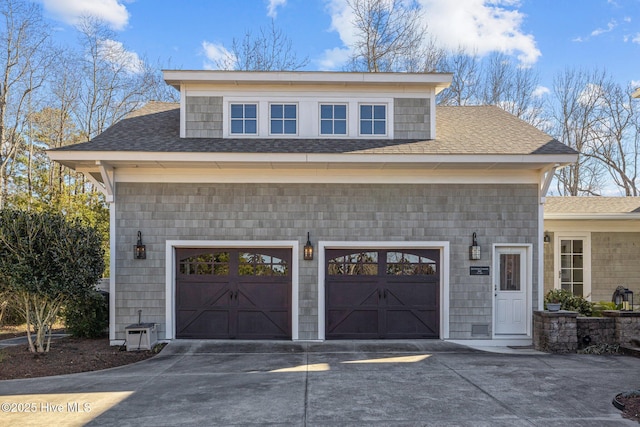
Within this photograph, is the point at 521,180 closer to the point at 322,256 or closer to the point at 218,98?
the point at 322,256

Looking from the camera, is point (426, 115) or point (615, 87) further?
point (615, 87)

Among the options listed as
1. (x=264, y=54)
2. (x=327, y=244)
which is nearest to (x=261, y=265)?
(x=327, y=244)

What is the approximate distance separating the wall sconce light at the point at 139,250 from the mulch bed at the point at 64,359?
1798mm

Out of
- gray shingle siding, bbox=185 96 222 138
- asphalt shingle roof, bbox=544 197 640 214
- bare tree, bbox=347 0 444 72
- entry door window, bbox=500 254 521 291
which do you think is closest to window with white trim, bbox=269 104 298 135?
gray shingle siding, bbox=185 96 222 138

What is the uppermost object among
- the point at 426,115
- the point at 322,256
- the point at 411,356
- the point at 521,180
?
the point at 426,115

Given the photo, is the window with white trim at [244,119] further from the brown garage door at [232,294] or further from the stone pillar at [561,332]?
the stone pillar at [561,332]

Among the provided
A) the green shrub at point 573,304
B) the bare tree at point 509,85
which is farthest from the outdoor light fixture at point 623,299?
the bare tree at point 509,85

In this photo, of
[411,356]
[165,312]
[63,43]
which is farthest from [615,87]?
[63,43]

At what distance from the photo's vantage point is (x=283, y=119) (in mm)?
9906

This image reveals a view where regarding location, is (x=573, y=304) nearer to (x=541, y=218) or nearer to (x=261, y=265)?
(x=541, y=218)

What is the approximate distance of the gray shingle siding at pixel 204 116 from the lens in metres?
9.80

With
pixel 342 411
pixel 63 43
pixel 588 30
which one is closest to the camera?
pixel 342 411

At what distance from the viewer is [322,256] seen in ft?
30.6

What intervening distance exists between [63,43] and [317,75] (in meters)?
14.7
